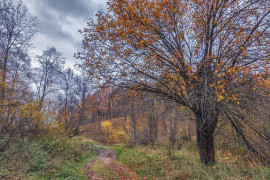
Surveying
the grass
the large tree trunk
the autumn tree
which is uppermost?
the autumn tree

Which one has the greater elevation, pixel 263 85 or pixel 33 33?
pixel 33 33

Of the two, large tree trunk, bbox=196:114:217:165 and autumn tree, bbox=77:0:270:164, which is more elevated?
autumn tree, bbox=77:0:270:164

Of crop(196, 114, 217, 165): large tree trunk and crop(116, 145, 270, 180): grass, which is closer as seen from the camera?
crop(116, 145, 270, 180): grass

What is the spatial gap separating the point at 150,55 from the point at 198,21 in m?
2.08

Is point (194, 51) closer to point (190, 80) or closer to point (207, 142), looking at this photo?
point (190, 80)

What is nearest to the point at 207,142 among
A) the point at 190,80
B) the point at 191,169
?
the point at 191,169

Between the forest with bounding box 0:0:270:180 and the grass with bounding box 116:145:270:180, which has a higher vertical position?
the forest with bounding box 0:0:270:180

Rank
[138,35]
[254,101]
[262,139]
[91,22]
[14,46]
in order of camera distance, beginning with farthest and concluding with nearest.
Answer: [14,46] → [91,22] → [138,35] → [262,139] → [254,101]

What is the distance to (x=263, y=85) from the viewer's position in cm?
398

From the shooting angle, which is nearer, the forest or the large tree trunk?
the forest

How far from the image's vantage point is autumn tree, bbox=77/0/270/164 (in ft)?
13.0

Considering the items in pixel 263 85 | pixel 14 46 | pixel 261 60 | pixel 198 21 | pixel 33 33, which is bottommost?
pixel 263 85

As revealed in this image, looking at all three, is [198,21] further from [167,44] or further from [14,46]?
[14,46]

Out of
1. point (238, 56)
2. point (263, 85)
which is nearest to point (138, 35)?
point (238, 56)
